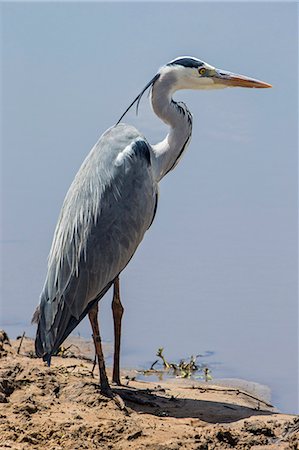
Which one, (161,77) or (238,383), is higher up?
(161,77)

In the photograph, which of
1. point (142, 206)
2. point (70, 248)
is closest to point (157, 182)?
point (142, 206)

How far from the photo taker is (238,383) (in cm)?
664

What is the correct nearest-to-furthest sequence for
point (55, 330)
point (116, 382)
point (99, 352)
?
point (55, 330), point (99, 352), point (116, 382)

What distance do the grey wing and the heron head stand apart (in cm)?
83

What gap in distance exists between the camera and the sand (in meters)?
4.26

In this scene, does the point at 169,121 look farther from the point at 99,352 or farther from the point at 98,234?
the point at 99,352

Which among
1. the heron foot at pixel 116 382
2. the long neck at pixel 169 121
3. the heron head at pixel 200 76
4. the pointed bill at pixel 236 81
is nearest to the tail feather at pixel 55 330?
the heron foot at pixel 116 382

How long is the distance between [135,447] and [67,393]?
87cm

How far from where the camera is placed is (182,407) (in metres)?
5.25

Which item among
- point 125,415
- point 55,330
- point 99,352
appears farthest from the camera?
point 99,352

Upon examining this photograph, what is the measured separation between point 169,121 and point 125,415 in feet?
7.05

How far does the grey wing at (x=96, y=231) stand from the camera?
515cm

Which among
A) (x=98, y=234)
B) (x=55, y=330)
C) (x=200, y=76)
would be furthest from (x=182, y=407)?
(x=200, y=76)

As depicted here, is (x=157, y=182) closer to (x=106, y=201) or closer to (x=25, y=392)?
(x=106, y=201)
